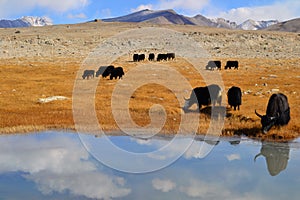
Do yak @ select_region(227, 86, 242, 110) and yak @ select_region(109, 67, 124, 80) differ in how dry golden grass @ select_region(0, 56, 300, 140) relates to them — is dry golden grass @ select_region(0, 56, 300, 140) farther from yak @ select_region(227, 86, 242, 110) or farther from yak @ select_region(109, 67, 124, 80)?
yak @ select_region(109, 67, 124, 80)

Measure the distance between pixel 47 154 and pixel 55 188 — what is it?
342cm

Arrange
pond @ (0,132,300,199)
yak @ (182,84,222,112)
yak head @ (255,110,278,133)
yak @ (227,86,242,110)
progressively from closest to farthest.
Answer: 1. pond @ (0,132,300,199)
2. yak head @ (255,110,278,133)
3. yak @ (227,86,242,110)
4. yak @ (182,84,222,112)

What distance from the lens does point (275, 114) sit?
51.5 ft

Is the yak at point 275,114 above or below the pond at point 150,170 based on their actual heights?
above

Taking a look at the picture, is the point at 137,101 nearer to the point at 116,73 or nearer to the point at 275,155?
the point at 275,155

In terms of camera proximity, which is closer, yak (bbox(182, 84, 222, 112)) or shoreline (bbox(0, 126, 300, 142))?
shoreline (bbox(0, 126, 300, 142))

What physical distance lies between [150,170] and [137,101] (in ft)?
38.6

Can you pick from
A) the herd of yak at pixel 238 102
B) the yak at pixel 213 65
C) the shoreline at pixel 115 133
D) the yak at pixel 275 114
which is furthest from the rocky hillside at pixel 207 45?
the yak at pixel 275 114

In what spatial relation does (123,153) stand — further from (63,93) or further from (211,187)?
(63,93)

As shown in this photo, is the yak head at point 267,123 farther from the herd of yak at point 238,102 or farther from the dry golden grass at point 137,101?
the dry golden grass at point 137,101

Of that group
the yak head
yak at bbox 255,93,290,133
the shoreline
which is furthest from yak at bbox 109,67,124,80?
the yak head

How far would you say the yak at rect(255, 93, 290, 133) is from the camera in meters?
15.4

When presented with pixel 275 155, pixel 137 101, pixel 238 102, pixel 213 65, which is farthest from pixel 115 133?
pixel 213 65

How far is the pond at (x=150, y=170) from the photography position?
9.94 meters
